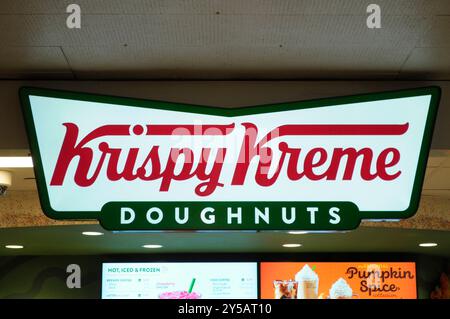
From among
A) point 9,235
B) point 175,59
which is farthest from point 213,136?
point 9,235

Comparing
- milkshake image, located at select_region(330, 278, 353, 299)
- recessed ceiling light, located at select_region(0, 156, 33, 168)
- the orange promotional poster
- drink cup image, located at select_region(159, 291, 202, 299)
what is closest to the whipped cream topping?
the orange promotional poster

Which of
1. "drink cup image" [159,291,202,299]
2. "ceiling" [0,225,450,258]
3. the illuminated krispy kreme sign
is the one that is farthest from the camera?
"drink cup image" [159,291,202,299]

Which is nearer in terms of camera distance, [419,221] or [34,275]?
[419,221]

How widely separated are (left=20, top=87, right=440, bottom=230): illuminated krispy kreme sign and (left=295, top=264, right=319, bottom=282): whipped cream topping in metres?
4.87

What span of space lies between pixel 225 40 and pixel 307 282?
537 centimetres

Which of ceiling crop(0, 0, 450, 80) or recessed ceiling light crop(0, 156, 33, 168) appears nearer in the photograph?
ceiling crop(0, 0, 450, 80)

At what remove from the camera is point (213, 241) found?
23.5 ft

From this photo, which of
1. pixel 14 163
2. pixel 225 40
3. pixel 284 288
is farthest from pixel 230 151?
pixel 284 288

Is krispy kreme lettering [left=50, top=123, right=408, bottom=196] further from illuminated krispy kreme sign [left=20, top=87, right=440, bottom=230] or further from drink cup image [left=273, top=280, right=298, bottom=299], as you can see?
drink cup image [left=273, top=280, right=298, bottom=299]

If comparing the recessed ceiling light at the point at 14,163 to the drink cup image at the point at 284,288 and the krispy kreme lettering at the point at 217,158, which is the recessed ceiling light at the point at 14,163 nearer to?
the krispy kreme lettering at the point at 217,158

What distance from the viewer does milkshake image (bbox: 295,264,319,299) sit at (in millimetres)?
7786
